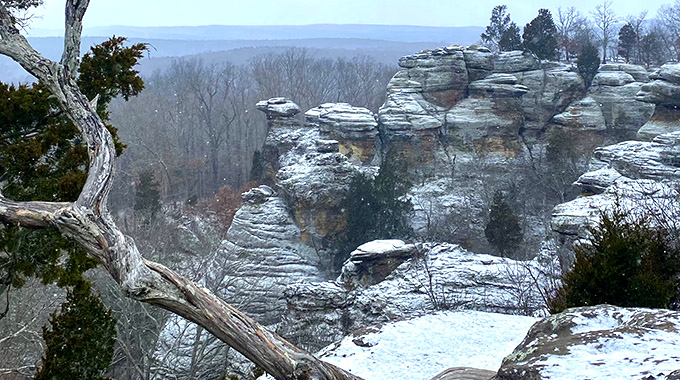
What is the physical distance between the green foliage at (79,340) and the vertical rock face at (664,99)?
28023 mm

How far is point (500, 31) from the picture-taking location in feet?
146

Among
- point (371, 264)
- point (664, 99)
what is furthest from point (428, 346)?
point (664, 99)

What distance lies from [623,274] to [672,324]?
274 centimetres

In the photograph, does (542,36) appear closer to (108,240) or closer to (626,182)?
(626,182)

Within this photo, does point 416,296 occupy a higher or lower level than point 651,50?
lower

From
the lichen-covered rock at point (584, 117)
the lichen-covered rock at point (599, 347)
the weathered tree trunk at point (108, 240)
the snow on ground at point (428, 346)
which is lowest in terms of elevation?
the snow on ground at point (428, 346)

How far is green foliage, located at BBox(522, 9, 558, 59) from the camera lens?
39.6 metres

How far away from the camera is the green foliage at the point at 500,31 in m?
41.6

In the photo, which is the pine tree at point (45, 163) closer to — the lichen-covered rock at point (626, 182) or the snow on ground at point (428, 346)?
the snow on ground at point (428, 346)

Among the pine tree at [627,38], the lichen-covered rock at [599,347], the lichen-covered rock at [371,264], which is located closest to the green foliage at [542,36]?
the pine tree at [627,38]

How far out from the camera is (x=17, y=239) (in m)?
7.73

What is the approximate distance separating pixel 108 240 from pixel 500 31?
42.7m

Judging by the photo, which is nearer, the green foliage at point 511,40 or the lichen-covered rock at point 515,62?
the lichen-covered rock at point 515,62

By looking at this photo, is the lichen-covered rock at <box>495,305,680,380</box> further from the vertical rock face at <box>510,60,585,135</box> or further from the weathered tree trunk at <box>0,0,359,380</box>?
the vertical rock face at <box>510,60,585,135</box>
